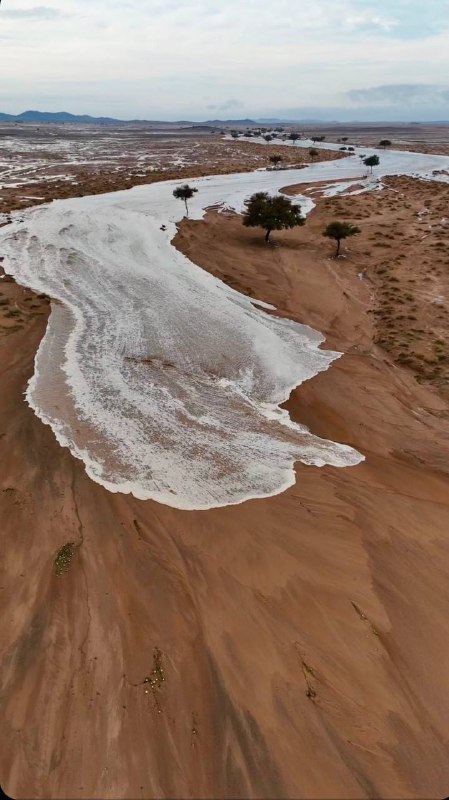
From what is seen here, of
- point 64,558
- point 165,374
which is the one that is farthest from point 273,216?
point 64,558

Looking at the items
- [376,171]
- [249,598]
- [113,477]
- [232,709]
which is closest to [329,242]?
[113,477]

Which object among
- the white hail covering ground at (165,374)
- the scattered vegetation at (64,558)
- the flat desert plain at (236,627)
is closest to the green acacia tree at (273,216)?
the white hail covering ground at (165,374)

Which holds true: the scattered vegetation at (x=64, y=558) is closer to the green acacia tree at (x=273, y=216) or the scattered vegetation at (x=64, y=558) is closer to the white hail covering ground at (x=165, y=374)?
the white hail covering ground at (x=165, y=374)

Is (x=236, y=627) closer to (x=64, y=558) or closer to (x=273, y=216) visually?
(x=64, y=558)

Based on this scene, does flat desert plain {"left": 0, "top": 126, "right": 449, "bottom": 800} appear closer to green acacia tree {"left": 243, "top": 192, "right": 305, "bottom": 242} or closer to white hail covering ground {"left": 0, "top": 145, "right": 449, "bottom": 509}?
white hail covering ground {"left": 0, "top": 145, "right": 449, "bottom": 509}

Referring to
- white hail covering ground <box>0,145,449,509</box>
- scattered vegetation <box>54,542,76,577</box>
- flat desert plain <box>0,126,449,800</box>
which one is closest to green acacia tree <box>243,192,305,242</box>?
white hail covering ground <box>0,145,449,509</box>
